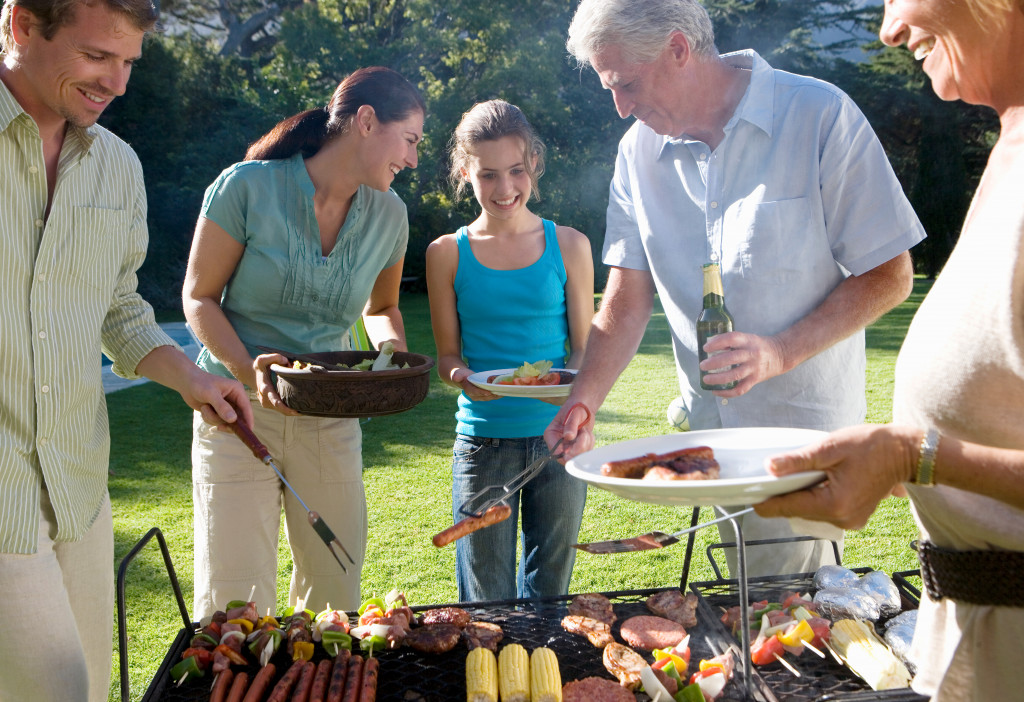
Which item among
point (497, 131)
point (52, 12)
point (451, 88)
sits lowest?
point (497, 131)

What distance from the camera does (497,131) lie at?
11.7 feet

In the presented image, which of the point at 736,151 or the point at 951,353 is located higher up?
the point at 736,151

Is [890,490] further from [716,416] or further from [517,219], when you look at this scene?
[517,219]

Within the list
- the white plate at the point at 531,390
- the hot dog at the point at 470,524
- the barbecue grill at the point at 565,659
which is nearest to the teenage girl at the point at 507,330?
the white plate at the point at 531,390

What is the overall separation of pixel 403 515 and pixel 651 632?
3921 mm

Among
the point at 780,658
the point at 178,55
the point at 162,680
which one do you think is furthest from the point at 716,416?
the point at 178,55

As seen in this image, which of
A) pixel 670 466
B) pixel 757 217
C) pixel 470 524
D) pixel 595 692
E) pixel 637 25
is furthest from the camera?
pixel 757 217

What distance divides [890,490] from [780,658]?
3.38ft

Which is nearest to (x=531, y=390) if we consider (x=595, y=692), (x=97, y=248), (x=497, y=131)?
(x=595, y=692)

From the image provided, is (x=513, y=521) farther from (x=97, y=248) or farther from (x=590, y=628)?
A: (x=97, y=248)

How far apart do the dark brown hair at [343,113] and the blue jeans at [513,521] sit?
133 centimetres

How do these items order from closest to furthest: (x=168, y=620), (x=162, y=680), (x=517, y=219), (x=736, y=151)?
(x=162, y=680) < (x=736, y=151) < (x=517, y=219) < (x=168, y=620)

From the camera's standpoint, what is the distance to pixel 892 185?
102 inches

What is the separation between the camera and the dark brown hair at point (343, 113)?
326 cm
